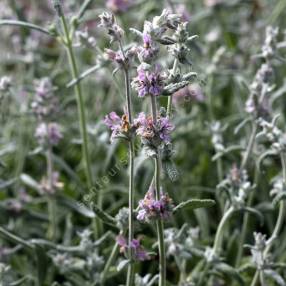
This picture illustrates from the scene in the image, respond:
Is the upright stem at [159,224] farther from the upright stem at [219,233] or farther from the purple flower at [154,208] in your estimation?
the upright stem at [219,233]

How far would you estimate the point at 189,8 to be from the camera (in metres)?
3.60

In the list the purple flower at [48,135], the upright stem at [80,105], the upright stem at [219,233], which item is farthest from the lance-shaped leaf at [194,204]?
the purple flower at [48,135]

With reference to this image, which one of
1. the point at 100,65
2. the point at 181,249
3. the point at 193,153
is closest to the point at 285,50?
the point at 193,153

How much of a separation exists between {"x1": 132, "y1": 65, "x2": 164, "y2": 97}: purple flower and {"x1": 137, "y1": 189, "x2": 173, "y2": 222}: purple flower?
27cm

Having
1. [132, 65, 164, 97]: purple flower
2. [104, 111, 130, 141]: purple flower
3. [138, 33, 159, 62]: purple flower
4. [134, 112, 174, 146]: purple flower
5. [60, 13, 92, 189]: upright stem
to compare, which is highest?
[60, 13, 92, 189]: upright stem

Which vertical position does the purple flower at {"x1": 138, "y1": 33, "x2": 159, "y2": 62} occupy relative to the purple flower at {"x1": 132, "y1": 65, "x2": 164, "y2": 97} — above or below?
above

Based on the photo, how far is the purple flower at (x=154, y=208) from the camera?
1.54 meters

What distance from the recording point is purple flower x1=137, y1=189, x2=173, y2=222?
5.06 ft

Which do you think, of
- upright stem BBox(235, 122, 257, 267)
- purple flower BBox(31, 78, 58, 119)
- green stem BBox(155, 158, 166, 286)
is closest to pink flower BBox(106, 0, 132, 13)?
purple flower BBox(31, 78, 58, 119)

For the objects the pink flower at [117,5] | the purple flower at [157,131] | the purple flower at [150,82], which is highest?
the pink flower at [117,5]

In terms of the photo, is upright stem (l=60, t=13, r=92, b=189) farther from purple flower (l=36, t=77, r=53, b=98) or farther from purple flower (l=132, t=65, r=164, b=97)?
purple flower (l=132, t=65, r=164, b=97)

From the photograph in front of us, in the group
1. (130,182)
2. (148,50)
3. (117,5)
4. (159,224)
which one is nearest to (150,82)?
(148,50)

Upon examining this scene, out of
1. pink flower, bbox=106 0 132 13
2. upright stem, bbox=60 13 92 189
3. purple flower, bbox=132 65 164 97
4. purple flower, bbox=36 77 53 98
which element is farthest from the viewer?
pink flower, bbox=106 0 132 13

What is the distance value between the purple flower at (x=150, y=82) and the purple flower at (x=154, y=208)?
0.27 m
